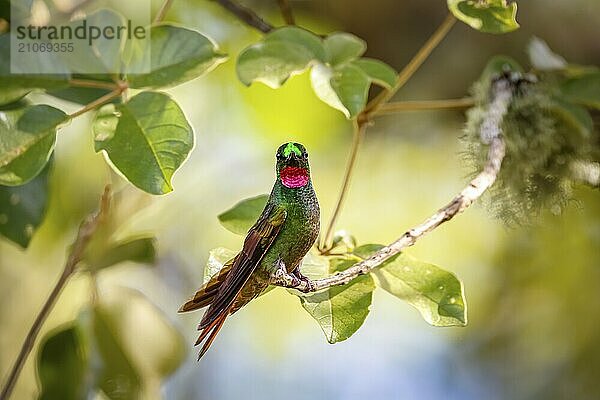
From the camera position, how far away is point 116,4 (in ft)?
4.96

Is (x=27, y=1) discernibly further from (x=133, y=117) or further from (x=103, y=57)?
(x=133, y=117)

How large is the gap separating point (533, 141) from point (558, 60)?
5.5 inches

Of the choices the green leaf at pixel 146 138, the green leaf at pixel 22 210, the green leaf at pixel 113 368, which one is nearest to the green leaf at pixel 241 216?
the green leaf at pixel 146 138

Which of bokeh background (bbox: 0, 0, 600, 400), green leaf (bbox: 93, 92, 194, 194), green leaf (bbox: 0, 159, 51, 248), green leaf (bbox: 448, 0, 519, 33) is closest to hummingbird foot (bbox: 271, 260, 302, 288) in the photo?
green leaf (bbox: 93, 92, 194, 194)

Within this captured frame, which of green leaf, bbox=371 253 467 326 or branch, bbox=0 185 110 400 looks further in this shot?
branch, bbox=0 185 110 400

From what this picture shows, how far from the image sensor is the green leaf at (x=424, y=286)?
777 mm

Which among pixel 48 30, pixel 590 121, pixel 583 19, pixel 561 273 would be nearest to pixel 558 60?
pixel 590 121

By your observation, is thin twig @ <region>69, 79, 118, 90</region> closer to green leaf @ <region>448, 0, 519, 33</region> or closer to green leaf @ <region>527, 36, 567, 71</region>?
green leaf @ <region>448, 0, 519, 33</region>

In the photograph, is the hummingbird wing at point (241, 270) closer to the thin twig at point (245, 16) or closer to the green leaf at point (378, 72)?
the green leaf at point (378, 72)

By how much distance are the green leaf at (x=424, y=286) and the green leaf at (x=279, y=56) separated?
0.72 ft

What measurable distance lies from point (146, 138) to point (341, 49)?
0.27 m

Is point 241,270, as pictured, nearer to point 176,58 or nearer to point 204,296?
point 204,296

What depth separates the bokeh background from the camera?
1.71m

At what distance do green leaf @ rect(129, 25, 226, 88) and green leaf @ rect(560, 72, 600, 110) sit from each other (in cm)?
52
